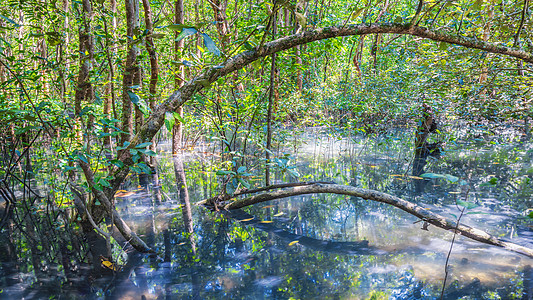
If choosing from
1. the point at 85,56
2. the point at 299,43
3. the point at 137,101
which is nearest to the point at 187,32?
the point at 137,101

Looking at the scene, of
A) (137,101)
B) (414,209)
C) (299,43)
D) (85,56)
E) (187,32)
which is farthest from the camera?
(85,56)

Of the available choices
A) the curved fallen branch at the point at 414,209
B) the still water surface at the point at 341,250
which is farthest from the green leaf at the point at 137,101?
the curved fallen branch at the point at 414,209

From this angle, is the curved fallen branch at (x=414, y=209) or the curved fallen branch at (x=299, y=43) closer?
the curved fallen branch at (x=299, y=43)

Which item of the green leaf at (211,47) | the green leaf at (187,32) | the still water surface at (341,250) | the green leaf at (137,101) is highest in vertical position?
the green leaf at (187,32)

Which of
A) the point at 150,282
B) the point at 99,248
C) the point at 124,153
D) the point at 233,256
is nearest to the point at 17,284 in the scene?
the point at 99,248

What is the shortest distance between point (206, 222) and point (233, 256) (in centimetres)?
106

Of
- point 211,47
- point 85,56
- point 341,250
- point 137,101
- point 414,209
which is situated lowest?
point 341,250

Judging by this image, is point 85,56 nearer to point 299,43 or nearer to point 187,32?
point 299,43

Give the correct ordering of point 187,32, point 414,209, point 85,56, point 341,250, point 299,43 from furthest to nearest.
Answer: point 85,56, point 341,250, point 414,209, point 299,43, point 187,32

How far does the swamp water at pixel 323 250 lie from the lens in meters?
2.81

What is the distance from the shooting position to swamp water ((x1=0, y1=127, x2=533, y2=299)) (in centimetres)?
281

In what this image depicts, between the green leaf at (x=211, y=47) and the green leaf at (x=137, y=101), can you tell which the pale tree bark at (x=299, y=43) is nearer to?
the green leaf at (x=137, y=101)

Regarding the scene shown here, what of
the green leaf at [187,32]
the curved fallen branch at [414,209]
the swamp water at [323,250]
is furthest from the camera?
the curved fallen branch at [414,209]

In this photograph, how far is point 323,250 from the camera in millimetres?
3645
